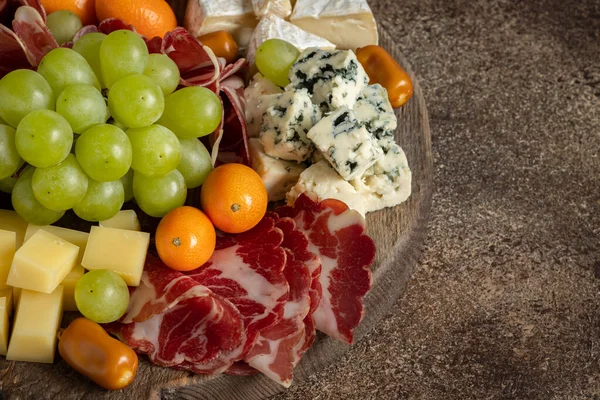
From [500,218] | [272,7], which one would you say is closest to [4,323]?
[272,7]

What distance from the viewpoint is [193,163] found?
1267 mm

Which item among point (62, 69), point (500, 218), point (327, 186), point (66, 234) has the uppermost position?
point (62, 69)

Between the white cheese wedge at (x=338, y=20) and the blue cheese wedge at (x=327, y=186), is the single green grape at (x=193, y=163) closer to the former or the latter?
the blue cheese wedge at (x=327, y=186)

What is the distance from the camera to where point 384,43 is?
1.61 meters

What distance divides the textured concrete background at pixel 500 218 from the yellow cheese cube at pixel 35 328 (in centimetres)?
44

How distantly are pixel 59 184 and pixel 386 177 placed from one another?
550 mm

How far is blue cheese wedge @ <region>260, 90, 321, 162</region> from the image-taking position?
4.21 feet

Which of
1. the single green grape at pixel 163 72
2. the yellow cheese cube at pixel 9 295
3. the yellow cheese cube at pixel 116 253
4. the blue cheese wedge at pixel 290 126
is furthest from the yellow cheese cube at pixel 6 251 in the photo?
the blue cheese wedge at pixel 290 126

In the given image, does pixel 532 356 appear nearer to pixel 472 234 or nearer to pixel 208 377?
pixel 472 234

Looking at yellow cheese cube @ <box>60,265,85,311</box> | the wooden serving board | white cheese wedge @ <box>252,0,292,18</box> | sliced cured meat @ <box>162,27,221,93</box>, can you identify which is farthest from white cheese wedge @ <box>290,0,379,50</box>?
yellow cheese cube @ <box>60,265,85,311</box>

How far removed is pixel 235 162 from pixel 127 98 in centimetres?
29

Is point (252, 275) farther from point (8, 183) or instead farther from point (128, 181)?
point (8, 183)

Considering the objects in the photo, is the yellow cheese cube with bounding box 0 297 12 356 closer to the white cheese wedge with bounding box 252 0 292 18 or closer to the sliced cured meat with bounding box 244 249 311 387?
the sliced cured meat with bounding box 244 249 311 387

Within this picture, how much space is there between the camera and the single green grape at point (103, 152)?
1.11 meters
